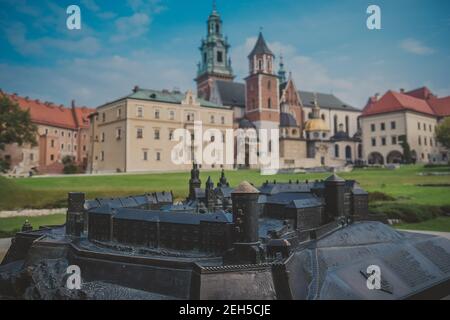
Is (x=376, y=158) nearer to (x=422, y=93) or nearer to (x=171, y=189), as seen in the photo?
(x=422, y=93)

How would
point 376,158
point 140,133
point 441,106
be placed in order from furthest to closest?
1. point 140,133
2. point 376,158
3. point 441,106

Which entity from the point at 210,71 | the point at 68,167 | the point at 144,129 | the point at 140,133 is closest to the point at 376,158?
the point at 144,129

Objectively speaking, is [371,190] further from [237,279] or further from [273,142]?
[273,142]

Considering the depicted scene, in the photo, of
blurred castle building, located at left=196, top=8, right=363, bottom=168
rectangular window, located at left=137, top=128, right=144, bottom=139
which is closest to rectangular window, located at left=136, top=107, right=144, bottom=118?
rectangular window, located at left=137, top=128, right=144, bottom=139

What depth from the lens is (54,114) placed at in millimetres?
→ 37219

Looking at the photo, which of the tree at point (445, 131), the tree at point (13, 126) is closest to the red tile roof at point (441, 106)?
the tree at point (445, 131)

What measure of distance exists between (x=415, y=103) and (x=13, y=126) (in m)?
30.8

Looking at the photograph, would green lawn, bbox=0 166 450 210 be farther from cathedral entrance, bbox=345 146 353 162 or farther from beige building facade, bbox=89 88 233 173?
cathedral entrance, bbox=345 146 353 162

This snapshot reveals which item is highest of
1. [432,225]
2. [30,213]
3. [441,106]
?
[441,106]

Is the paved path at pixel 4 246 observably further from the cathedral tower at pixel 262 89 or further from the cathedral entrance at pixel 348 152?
the cathedral entrance at pixel 348 152

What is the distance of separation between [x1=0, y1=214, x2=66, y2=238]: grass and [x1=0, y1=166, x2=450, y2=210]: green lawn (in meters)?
0.78

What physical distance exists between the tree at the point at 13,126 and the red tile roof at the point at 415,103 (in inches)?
1127

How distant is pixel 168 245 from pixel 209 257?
1.48 meters

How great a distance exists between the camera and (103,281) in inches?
396
